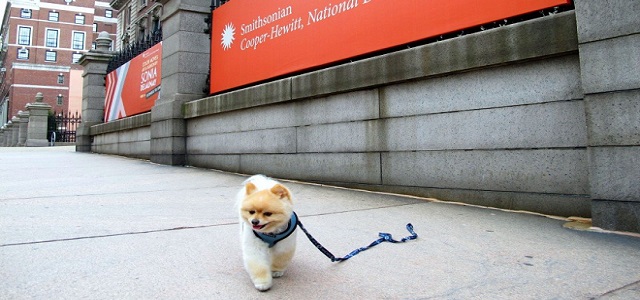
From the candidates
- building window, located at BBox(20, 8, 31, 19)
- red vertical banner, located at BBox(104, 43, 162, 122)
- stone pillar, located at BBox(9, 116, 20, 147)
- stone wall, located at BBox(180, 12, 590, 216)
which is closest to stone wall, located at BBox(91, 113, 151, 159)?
red vertical banner, located at BBox(104, 43, 162, 122)

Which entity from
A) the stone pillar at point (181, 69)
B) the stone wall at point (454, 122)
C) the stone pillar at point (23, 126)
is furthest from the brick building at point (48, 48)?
the stone wall at point (454, 122)

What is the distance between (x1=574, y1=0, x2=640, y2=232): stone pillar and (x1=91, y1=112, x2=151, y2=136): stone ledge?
37.4ft

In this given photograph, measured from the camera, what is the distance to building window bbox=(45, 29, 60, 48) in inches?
2921

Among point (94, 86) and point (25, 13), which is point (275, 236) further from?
point (25, 13)

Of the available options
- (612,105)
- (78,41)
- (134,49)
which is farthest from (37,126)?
(78,41)

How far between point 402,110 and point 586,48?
242 cm

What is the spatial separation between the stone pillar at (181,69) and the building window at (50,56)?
79196mm

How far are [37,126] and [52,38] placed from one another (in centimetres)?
5912

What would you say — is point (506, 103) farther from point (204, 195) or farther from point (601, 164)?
point (204, 195)

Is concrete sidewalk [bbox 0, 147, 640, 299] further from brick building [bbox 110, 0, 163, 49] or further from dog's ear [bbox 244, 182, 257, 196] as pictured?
brick building [bbox 110, 0, 163, 49]

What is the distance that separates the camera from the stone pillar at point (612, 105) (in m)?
3.67

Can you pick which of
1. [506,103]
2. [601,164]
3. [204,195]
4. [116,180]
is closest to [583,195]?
[601,164]

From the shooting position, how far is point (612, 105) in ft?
12.4

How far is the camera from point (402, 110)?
5848 mm
